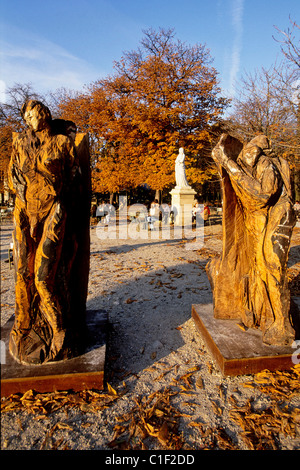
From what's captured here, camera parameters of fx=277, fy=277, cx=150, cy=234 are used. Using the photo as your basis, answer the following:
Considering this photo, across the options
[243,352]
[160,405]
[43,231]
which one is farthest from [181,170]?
[160,405]

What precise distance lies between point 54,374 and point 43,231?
4.06 feet

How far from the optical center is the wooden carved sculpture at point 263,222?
9.19ft

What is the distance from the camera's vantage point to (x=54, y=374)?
237 centimetres

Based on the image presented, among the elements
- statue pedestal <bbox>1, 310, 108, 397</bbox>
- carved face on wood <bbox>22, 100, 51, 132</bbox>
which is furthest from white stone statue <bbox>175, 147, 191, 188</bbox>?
statue pedestal <bbox>1, 310, 108, 397</bbox>

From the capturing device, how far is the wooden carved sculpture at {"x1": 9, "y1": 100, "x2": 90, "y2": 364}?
2.39 m

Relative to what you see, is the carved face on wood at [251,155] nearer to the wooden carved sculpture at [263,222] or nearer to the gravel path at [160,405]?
the wooden carved sculpture at [263,222]

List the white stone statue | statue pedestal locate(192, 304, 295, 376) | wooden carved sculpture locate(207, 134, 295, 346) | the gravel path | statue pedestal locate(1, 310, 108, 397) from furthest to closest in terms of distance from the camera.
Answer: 1. the white stone statue
2. wooden carved sculpture locate(207, 134, 295, 346)
3. statue pedestal locate(192, 304, 295, 376)
4. statue pedestal locate(1, 310, 108, 397)
5. the gravel path

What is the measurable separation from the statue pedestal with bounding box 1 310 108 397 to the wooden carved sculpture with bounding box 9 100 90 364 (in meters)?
0.07

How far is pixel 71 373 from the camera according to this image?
2.40m

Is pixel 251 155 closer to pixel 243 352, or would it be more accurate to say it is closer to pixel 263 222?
pixel 263 222

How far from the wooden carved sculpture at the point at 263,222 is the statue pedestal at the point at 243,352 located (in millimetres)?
102

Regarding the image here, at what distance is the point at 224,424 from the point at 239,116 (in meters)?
17.4

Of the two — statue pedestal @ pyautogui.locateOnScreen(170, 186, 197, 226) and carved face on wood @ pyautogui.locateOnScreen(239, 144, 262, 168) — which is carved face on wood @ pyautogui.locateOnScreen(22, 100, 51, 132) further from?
statue pedestal @ pyautogui.locateOnScreen(170, 186, 197, 226)
